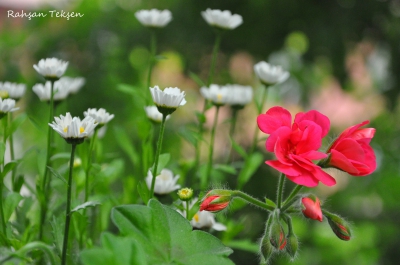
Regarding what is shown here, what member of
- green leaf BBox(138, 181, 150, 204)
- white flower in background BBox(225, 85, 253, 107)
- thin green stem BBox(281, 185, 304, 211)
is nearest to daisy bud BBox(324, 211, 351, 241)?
thin green stem BBox(281, 185, 304, 211)

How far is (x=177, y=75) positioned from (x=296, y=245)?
109 centimetres

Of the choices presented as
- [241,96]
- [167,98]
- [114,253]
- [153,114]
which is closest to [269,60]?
[241,96]

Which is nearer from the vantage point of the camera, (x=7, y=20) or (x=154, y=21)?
(x=154, y=21)

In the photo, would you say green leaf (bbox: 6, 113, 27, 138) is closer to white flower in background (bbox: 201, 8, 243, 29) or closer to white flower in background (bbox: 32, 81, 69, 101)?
white flower in background (bbox: 32, 81, 69, 101)

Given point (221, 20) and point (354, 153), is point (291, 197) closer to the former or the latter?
point (354, 153)

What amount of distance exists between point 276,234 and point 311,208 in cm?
3

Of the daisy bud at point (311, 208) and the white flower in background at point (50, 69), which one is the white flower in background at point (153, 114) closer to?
the white flower in background at point (50, 69)

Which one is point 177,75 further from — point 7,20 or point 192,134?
point 192,134

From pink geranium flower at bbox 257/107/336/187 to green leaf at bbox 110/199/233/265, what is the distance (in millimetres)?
63

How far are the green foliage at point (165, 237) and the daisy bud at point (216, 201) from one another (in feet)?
0.06

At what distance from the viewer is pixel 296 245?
0.34m

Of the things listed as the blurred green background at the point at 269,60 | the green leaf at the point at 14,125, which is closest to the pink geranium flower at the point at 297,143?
the green leaf at the point at 14,125

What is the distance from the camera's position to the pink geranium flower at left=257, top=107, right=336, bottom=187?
1.03 feet

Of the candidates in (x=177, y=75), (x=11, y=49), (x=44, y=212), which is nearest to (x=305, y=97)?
(x=177, y=75)
